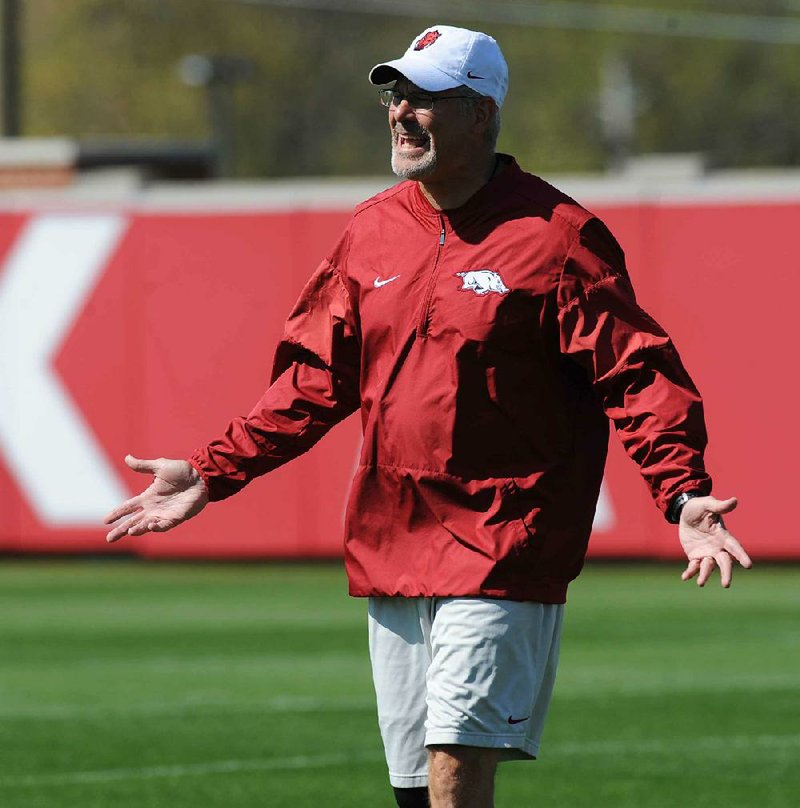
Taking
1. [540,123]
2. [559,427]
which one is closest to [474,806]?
[559,427]

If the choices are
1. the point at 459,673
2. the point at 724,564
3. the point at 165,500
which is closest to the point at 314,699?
the point at 165,500

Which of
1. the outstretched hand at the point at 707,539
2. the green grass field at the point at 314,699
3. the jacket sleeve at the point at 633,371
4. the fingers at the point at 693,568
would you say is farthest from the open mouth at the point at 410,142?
the green grass field at the point at 314,699

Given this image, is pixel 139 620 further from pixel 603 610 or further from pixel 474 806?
pixel 474 806

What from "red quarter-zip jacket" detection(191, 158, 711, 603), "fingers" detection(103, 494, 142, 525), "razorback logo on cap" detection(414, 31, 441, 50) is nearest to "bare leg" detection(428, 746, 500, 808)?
"red quarter-zip jacket" detection(191, 158, 711, 603)

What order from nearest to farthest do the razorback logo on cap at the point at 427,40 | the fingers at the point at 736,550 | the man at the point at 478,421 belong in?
the fingers at the point at 736,550 < the man at the point at 478,421 < the razorback logo on cap at the point at 427,40

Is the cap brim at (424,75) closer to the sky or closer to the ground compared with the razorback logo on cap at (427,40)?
closer to the ground

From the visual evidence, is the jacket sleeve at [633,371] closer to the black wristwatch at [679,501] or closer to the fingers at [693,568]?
the black wristwatch at [679,501]

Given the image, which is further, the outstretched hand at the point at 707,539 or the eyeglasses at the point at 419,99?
the eyeglasses at the point at 419,99

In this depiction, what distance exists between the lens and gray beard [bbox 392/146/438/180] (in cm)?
555

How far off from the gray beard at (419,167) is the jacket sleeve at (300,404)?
42cm

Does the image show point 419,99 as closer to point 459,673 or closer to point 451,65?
point 451,65

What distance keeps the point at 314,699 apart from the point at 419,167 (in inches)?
229

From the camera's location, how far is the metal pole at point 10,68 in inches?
1173

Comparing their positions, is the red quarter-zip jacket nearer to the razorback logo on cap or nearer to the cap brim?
the cap brim
